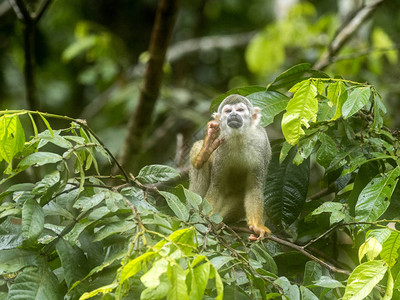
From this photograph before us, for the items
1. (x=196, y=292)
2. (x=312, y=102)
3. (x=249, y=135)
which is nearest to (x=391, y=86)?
(x=249, y=135)

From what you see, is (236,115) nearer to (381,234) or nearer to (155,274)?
(381,234)

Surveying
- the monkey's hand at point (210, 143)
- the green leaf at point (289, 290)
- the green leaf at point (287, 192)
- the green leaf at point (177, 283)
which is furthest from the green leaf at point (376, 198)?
the monkey's hand at point (210, 143)

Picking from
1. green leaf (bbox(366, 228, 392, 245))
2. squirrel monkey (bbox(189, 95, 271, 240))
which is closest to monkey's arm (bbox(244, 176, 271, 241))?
squirrel monkey (bbox(189, 95, 271, 240))

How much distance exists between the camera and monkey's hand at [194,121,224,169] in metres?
3.53

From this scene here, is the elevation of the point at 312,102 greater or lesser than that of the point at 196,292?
greater

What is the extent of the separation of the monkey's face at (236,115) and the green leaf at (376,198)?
1370 mm

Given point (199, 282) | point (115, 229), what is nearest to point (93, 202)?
point (115, 229)

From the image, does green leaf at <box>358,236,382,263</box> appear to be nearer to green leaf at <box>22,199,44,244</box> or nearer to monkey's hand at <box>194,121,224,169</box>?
green leaf at <box>22,199,44,244</box>

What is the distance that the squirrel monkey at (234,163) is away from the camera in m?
3.67

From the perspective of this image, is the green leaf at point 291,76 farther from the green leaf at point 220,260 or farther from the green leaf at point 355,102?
the green leaf at point 220,260

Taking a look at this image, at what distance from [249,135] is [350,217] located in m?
1.41

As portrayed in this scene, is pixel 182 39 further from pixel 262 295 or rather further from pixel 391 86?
pixel 262 295

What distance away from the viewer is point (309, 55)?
737cm

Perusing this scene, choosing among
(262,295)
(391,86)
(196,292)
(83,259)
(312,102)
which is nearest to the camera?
(196,292)
